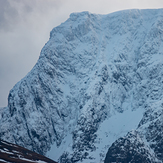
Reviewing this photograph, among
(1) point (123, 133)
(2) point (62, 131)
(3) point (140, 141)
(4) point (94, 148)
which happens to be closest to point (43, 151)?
(2) point (62, 131)

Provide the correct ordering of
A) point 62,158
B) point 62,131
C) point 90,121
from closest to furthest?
point 62,158 → point 90,121 → point 62,131

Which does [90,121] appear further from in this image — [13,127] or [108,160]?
[13,127]

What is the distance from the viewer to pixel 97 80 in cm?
19600

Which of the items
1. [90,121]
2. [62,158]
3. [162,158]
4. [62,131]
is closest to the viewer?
[162,158]

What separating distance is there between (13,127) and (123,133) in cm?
6830

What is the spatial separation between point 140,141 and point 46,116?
72654 millimetres

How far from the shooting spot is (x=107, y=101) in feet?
637

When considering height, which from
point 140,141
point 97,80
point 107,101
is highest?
point 97,80

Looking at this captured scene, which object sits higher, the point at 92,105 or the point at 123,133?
the point at 92,105

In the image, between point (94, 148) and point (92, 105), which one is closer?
point (94, 148)

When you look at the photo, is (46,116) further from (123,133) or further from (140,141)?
(140,141)

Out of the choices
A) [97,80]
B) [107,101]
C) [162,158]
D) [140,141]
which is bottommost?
[162,158]

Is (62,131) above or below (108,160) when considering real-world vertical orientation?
above

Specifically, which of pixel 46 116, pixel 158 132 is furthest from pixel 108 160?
pixel 46 116
